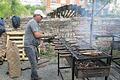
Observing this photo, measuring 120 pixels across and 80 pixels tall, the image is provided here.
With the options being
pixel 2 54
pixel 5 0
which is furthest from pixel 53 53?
pixel 5 0

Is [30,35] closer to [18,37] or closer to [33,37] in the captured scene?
[33,37]

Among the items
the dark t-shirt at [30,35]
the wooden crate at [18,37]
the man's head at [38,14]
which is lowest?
the wooden crate at [18,37]

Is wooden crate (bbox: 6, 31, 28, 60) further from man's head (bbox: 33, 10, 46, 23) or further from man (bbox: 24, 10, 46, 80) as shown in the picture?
man's head (bbox: 33, 10, 46, 23)

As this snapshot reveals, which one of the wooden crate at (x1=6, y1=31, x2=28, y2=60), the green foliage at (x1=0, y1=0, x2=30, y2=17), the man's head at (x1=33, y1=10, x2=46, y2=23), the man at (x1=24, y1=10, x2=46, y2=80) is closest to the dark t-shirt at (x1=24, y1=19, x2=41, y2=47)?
the man at (x1=24, y1=10, x2=46, y2=80)

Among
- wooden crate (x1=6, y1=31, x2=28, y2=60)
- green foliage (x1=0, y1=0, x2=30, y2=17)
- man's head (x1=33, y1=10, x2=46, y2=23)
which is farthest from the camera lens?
green foliage (x1=0, y1=0, x2=30, y2=17)

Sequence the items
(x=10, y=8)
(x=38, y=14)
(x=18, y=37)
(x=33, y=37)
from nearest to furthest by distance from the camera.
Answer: (x=38, y=14)
(x=33, y=37)
(x=18, y=37)
(x=10, y=8)

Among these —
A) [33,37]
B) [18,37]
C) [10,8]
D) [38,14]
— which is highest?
[10,8]

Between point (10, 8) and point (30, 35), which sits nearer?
point (30, 35)

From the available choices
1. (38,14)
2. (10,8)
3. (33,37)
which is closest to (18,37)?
(33,37)

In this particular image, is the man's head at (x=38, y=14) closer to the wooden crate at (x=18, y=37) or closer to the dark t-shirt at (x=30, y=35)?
the dark t-shirt at (x=30, y=35)

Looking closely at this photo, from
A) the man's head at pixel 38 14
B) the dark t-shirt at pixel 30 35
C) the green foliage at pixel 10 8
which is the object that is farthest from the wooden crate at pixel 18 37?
the green foliage at pixel 10 8

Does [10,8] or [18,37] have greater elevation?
[10,8]

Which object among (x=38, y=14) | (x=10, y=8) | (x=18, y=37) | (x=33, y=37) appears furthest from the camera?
(x=10, y=8)

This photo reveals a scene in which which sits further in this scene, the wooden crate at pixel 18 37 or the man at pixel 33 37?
the wooden crate at pixel 18 37
